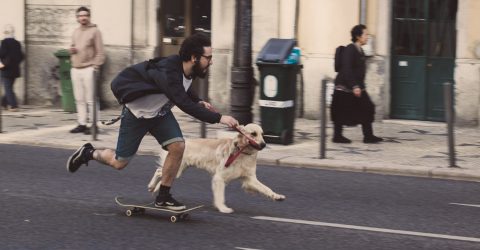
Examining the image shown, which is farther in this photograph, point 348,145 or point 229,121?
point 348,145

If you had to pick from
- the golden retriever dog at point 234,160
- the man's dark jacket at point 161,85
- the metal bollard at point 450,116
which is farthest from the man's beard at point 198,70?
the metal bollard at point 450,116

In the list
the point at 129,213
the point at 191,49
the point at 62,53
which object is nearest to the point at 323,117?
the point at 129,213

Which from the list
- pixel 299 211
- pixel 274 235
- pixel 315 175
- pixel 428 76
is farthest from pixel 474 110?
pixel 274 235

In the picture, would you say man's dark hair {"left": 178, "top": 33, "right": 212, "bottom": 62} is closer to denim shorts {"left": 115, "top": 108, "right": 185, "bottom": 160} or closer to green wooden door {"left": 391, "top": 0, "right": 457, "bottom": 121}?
denim shorts {"left": 115, "top": 108, "right": 185, "bottom": 160}

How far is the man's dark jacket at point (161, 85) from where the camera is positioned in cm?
801

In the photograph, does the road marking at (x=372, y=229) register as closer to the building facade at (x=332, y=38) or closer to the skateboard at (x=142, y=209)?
the skateboard at (x=142, y=209)

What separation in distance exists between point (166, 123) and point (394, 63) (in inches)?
385

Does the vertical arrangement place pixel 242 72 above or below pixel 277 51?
below

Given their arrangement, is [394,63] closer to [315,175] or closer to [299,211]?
[315,175]

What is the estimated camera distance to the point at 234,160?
8688 millimetres

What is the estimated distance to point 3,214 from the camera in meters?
8.80

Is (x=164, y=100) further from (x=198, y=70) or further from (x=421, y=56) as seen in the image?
(x=421, y=56)

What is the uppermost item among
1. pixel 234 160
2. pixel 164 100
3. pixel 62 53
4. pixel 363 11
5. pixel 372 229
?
pixel 363 11

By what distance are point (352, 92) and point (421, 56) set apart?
12.2 feet
